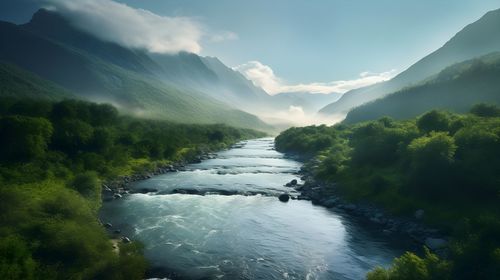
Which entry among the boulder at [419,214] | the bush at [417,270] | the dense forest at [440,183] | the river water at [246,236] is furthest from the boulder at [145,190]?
the bush at [417,270]

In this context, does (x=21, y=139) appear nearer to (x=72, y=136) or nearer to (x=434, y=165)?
(x=72, y=136)

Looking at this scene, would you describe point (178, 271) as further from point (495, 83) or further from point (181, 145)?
point (495, 83)

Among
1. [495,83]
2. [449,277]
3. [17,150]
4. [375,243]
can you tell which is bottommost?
[375,243]

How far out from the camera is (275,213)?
59844mm

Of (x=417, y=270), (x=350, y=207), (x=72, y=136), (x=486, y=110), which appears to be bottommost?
(x=350, y=207)

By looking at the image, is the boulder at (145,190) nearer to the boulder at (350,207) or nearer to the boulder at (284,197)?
the boulder at (284,197)

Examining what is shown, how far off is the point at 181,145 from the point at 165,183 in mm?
66642

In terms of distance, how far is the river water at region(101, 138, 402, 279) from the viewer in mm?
37250

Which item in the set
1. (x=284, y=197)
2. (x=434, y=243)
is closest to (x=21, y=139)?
(x=284, y=197)

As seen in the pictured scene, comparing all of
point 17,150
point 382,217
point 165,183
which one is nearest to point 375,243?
point 382,217

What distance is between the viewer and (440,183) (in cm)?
5322

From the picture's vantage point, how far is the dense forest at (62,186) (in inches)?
1183

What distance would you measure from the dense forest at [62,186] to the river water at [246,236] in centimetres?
581

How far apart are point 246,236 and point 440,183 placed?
3288 centimetres
